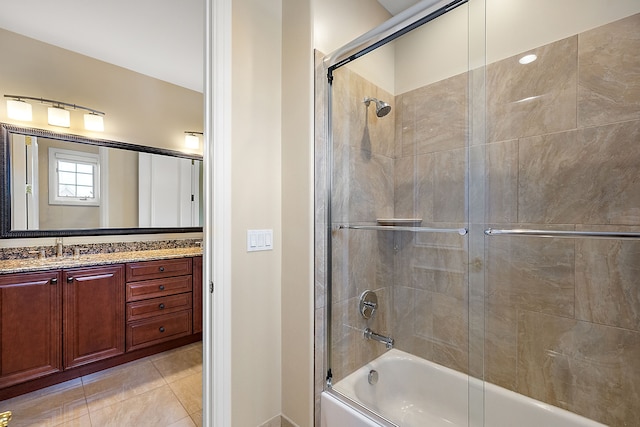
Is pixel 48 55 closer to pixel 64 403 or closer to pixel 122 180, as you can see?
pixel 122 180

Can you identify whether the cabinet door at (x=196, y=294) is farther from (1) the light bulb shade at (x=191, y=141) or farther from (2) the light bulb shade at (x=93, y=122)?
(2) the light bulb shade at (x=93, y=122)

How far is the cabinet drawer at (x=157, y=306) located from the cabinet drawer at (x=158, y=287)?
4 centimetres

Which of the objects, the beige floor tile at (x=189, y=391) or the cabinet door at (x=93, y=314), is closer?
the beige floor tile at (x=189, y=391)

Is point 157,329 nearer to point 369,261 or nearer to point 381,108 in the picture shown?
point 369,261

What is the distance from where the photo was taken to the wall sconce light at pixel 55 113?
2344mm

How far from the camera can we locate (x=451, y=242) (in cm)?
169

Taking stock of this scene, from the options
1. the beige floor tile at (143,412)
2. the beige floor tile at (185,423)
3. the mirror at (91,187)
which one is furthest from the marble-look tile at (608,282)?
the mirror at (91,187)

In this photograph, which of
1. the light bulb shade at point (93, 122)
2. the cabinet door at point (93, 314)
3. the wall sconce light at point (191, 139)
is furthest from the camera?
the wall sconce light at point (191, 139)

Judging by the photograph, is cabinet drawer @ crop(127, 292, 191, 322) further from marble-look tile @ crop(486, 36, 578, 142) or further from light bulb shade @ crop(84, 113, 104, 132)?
marble-look tile @ crop(486, 36, 578, 142)

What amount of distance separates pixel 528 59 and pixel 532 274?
110 centimetres

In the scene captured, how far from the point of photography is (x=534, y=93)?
1.44 meters

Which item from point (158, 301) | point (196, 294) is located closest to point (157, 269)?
point (158, 301)

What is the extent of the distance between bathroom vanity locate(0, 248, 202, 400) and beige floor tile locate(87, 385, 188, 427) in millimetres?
576

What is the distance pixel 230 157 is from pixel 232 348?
0.93 metres
